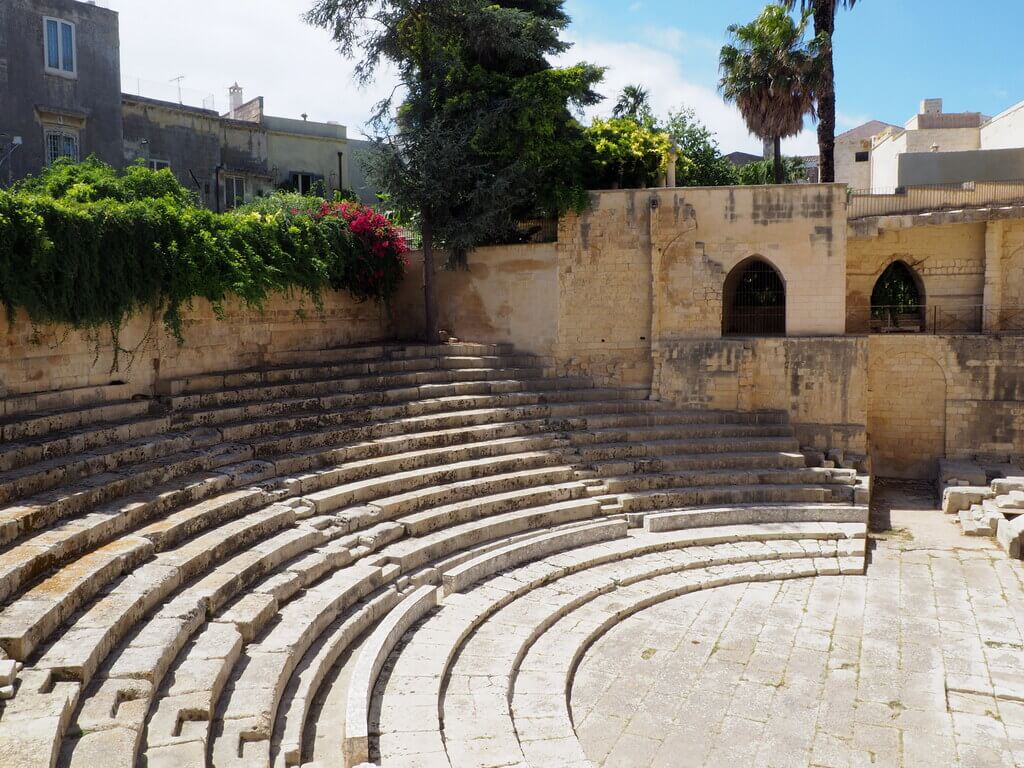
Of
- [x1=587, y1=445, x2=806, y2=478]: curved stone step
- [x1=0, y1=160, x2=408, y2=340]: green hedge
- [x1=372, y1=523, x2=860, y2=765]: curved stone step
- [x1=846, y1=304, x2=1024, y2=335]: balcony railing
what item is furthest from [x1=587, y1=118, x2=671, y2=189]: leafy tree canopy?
[x1=372, y1=523, x2=860, y2=765]: curved stone step

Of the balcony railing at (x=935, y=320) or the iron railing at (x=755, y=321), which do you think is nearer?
the balcony railing at (x=935, y=320)

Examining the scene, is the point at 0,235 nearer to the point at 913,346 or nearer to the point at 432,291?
the point at 432,291

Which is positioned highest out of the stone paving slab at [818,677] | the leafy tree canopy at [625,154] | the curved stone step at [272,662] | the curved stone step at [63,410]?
the leafy tree canopy at [625,154]

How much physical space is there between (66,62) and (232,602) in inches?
585

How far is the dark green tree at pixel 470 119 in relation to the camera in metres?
15.9

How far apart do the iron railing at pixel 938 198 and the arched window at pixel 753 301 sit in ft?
8.04

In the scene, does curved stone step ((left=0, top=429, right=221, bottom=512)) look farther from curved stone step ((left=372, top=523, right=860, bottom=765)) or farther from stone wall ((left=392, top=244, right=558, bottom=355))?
stone wall ((left=392, top=244, right=558, bottom=355))

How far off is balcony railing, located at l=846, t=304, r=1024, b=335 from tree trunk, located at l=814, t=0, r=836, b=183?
3.47 m

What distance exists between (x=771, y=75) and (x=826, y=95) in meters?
1.45

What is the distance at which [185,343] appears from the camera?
12453mm

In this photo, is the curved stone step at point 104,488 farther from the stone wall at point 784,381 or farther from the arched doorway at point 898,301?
the arched doorway at point 898,301

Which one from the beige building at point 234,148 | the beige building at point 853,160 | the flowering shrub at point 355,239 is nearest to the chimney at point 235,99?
the beige building at point 234,148

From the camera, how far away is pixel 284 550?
934cm

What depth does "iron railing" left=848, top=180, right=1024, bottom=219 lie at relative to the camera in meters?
18.5
